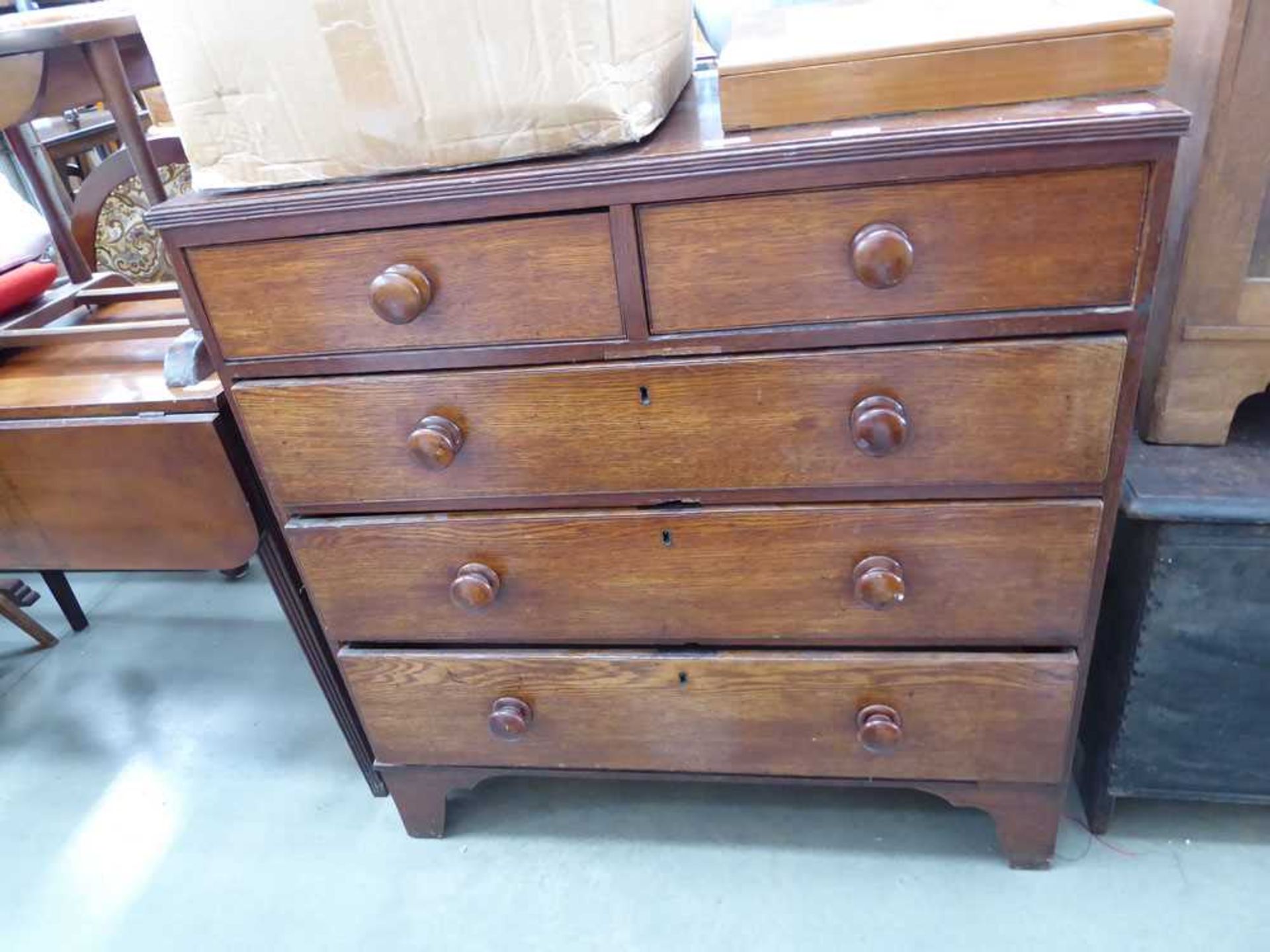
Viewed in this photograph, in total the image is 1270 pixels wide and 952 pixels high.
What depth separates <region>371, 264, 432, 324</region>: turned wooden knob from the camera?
79 cm

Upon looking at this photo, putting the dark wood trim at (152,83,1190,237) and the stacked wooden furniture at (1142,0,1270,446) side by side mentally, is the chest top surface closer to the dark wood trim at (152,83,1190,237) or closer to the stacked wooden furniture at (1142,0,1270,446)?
the dark wood trim at (152,83,1190,237)

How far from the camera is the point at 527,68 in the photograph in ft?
A: 2.34

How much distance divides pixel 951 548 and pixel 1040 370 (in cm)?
21

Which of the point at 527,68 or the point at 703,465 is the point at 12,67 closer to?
the point at 527,68

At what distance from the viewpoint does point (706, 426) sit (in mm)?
855

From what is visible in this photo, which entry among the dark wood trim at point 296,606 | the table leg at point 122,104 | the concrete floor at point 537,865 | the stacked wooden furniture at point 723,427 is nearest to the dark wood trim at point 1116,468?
the stacked wooden furniture at point 723,427

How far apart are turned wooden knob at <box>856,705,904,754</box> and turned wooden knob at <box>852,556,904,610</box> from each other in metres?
0.16

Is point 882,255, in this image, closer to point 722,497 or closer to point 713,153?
point 713,153

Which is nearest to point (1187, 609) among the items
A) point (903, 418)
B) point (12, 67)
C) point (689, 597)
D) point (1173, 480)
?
point (1173, 480)

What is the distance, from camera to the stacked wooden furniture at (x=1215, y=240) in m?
0.79

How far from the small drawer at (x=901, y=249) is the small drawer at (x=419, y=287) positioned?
0.07 m

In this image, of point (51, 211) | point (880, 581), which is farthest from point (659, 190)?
point (51, 211)

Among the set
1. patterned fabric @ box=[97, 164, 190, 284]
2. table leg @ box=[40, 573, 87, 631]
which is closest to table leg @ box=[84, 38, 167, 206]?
table leg @ box=[40, 573, 87, 631]

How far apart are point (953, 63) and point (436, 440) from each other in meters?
0.56
